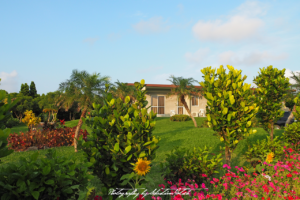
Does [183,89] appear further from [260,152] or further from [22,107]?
[22,107]

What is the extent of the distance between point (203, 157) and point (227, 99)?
1545mm

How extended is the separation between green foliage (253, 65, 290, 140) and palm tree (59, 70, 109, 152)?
633 centimetres

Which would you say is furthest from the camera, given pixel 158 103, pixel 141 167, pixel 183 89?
pixel 158 103

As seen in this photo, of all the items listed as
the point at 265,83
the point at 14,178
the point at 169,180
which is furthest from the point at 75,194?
the point at 265,83

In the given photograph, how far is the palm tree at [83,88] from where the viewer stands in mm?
8203

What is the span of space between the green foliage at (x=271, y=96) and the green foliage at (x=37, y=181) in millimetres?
7537

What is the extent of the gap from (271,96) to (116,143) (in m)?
7.26

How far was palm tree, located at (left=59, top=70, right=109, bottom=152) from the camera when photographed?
26.9ft

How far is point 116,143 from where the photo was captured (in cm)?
311

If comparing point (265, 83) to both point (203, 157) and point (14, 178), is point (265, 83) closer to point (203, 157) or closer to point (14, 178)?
point (203, 157)

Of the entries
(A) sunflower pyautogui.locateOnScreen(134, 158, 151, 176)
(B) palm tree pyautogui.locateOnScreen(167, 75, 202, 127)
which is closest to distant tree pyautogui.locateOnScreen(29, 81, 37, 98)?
(B) palm tree pyautogui.locateOnScreen(167, 75, 202, 127)

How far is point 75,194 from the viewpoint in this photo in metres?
2.84

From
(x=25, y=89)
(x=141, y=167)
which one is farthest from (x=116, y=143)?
(x=25, y=89)

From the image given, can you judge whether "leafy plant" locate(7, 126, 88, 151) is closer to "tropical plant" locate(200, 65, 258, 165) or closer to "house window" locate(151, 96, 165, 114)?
"tropical plant" locate(200, 65, 258, 165)
